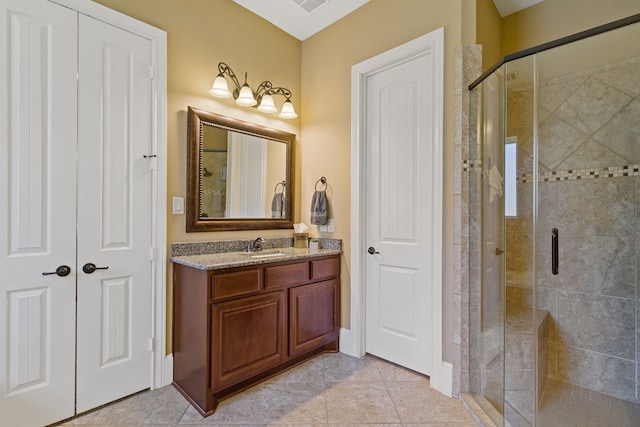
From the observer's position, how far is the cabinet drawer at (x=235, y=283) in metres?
1.85

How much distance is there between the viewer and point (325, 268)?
2553 millimetres

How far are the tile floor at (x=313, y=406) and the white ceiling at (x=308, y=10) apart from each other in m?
2.96

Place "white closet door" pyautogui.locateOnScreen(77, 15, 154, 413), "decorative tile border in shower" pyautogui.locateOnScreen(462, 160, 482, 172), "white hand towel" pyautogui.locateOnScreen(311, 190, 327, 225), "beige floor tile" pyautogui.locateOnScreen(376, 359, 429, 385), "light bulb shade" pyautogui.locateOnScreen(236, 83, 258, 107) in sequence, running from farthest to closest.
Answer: "white hand towel" pyautogui.locateOnScreen(311, 190, 327, 225), "light bulb shade" pyautogui.locateOnScreen(236, 83, 258, 107), "beige floor tile" pyautogui.locateOnScreen(376, 359, 429, 385), "decorative tile border in shower" pyautogui.locateOnScreen(462, 160, 482, 172), "white closet door" pyautogui.locateOnScreen(77, 15, 154, 413)

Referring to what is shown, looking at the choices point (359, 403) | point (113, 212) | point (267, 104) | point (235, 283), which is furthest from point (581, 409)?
A: point (113, 212)

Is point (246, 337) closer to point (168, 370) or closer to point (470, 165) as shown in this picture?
point (168, 370)

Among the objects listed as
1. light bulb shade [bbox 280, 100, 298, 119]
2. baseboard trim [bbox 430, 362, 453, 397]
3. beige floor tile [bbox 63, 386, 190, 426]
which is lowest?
beige floor tile [bbox 63, 386, 190, 426]

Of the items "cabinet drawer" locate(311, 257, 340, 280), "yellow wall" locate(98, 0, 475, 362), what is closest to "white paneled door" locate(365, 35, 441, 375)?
"yellow wall" locate(98, 0, 475, 362)

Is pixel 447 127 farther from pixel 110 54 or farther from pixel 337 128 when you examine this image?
pixel 110 54

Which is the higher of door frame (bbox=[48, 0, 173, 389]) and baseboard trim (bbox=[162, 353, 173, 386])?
door frame (bbox=[48, 0, 173, 389])

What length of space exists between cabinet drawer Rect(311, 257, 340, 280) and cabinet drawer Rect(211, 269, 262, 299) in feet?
1.74

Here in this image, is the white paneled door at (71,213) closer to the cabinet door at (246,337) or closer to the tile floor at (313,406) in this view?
the tile floor at (313,406)

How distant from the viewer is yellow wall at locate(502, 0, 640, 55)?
2129 millimetres

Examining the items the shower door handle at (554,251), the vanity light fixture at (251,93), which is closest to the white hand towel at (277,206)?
the vanity light fixture at (251,93)

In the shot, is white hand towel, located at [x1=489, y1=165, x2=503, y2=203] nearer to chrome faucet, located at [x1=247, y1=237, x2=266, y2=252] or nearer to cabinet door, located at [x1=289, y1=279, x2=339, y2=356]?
cabinet door, located at [x1=289, y1=279, x2=339, y2=356]
